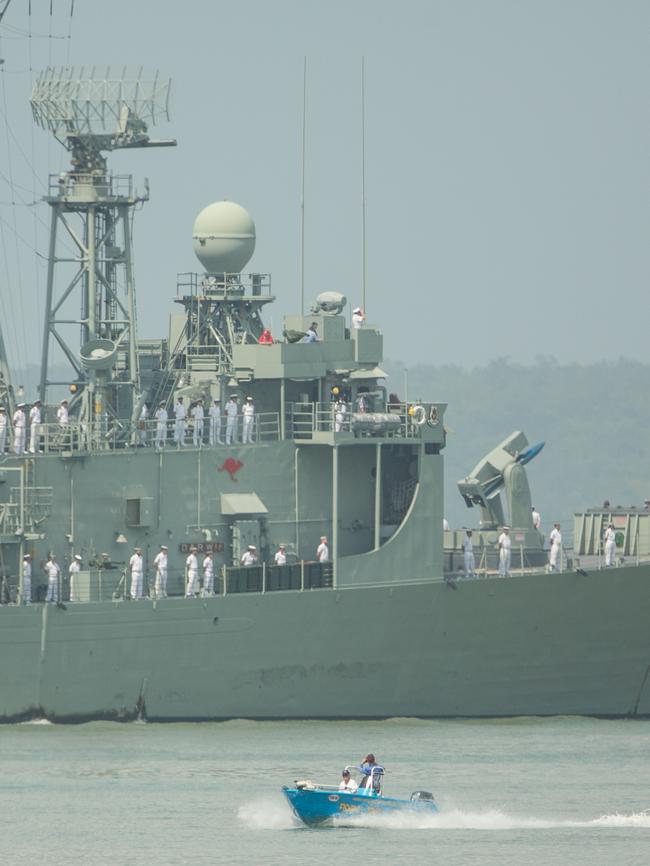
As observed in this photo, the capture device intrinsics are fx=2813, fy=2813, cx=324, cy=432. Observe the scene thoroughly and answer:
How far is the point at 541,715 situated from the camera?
5062 centimetres

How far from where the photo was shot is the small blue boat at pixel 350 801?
4269 cm

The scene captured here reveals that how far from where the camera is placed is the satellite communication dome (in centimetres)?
5312

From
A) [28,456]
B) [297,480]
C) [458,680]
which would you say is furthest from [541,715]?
[28,456]

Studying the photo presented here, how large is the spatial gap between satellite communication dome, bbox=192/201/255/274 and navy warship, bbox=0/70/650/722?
59.8 inches

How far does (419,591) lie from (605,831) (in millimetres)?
8589

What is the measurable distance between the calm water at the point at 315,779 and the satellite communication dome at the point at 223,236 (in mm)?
9210

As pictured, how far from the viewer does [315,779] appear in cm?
4472

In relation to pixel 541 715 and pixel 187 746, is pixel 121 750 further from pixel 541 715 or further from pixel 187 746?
pixel 541 715

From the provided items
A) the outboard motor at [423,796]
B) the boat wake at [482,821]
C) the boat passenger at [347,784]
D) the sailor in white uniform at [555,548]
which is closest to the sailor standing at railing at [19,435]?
the sailor in white uniform at [555,548]

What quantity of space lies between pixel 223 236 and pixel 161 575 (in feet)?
23.7

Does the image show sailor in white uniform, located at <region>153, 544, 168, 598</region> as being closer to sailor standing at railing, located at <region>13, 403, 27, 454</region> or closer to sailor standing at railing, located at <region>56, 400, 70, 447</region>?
sailor standing at railing, located at <region>56, 400, 70, 447</region>

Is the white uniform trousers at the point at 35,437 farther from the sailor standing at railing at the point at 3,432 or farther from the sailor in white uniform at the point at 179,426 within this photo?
the sailor in white uniform at the point at 179,426

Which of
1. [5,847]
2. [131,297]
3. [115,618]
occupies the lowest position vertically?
[5,847]

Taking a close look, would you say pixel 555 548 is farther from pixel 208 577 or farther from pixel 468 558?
pixel 208 577
